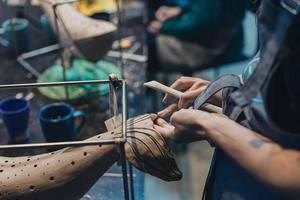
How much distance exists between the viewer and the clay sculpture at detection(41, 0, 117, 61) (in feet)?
3.05

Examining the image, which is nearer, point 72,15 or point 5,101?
point 5,101

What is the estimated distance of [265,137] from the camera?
467mm

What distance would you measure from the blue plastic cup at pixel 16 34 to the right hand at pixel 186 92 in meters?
0.61

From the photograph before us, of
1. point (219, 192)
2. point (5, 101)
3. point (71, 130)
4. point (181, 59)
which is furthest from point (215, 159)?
point (181, 59)

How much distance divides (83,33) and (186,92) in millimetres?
397

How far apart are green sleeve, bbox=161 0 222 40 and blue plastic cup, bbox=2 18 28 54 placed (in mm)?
410

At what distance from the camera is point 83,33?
93 centimetres

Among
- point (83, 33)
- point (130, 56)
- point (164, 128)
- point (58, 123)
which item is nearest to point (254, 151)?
point (164, 128)

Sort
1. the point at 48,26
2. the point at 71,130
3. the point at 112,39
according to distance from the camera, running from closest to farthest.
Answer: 1. the point at 71,130
2. the point at 112,39
3. the point at 48,26

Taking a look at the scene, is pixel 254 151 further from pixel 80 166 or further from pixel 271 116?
pixel 80 166

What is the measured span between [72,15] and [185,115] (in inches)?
21.0

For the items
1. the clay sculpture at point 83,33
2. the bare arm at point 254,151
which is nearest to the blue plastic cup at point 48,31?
the clay sculpture at point 83,33

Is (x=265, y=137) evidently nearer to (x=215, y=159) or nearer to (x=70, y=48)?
(x=215, y=159)

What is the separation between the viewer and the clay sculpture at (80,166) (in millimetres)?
548
